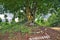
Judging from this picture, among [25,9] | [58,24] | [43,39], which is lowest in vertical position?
[58,24]

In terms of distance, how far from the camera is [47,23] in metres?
17.4

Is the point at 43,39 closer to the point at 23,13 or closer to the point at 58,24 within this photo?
the point at 23,13

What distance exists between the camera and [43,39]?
777cm

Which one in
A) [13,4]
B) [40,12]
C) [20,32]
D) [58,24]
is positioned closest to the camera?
[20,32]

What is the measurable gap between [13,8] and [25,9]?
0.71 meters

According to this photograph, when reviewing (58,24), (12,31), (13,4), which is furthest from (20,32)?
(58,24)

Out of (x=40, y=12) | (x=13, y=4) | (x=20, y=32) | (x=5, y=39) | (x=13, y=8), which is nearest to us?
(x=5, y=39)

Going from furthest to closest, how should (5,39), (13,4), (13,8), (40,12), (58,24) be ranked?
(58,24) < (40,12) < (13,8) < (13,4) < (5,39)

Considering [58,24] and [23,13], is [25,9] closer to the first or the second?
[23,13]

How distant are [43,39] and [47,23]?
31.7ft

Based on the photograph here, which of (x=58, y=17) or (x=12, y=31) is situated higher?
(x=12, y=31)

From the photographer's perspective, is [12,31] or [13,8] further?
[13,8]

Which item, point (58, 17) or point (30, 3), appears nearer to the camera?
point (30, 3)

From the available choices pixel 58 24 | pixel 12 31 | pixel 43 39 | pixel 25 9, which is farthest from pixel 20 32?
pixel 58 24
